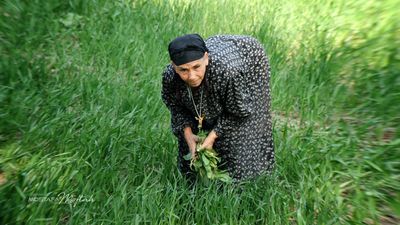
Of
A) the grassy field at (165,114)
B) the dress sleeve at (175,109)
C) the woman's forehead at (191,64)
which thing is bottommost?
the grassy field at (165,114)

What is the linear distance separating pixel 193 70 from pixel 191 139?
1.70 feet

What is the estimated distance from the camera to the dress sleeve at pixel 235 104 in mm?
2297

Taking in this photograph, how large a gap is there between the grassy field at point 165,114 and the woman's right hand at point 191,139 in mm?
266

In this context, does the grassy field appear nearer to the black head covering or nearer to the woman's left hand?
the woman's left hand

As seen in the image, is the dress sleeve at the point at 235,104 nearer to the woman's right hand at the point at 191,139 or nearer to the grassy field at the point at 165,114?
the woman's right hand at the point at 191,139

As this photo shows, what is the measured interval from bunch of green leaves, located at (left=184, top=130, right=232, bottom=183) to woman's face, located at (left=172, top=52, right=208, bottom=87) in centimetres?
42

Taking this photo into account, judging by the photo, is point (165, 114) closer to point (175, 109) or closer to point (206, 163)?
point (175, 109)

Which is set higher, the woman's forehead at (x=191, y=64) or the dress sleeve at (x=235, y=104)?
the woman's forehead at (x=191, y=64)

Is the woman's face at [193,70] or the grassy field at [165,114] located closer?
the woman's face at [193,70]

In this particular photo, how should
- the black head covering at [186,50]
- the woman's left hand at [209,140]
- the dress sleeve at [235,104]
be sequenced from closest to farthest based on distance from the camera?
1. the black head covering at [186,50]
2. the dress sleeve at [235,104]
3. the woman's left hand at [209,140]

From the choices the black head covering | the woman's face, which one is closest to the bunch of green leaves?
the woman's face

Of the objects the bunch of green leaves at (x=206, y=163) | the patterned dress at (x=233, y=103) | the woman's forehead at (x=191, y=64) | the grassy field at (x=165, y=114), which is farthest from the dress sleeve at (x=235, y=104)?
the grassy field at (x=165, y=114)

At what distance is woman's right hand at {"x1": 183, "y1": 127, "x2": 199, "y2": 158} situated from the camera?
8.18 feet

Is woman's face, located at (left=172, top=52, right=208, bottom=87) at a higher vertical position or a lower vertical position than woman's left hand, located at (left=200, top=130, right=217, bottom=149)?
higher
